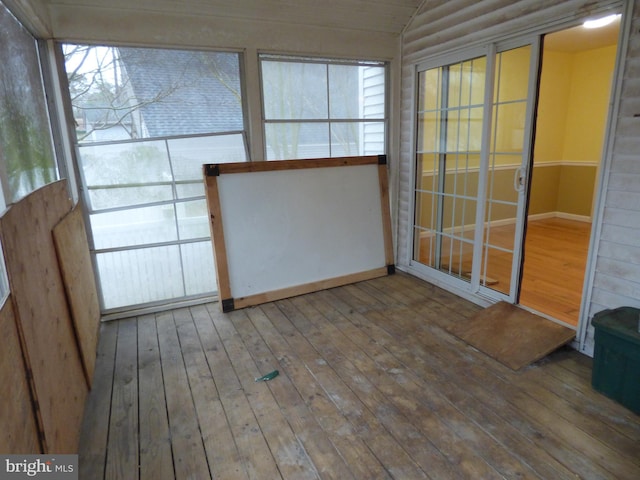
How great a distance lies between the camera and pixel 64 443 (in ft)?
5.38

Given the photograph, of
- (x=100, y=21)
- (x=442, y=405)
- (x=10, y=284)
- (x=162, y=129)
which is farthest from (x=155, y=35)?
(x=442, y=405)

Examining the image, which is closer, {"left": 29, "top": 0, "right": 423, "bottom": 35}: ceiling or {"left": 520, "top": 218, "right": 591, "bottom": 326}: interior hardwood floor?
{"left": 29, "top": 0, "right": 423, "bottom": 35}: ceiling

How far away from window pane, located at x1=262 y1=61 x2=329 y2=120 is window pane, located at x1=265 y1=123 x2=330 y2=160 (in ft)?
0.27

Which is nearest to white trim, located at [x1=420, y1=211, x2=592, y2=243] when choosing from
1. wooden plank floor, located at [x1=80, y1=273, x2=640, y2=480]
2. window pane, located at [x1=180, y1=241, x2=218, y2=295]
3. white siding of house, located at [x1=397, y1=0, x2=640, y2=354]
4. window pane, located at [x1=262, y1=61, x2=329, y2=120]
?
white siding of house, located at [x1=397, y1=0, x2=640, y2=354]

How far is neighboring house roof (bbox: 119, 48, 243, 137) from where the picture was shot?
9.85 ft

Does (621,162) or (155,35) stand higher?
(155,35)

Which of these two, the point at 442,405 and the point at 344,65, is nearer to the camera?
the point at 442,405

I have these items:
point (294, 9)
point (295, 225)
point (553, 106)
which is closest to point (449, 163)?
point (295, 225)

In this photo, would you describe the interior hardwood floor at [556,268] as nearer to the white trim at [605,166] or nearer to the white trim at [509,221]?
the white trim at [509,221]

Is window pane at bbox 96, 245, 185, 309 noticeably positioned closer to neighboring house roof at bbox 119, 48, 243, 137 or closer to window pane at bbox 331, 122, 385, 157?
neighboring house roof at bbox 119, 48, 243, 137

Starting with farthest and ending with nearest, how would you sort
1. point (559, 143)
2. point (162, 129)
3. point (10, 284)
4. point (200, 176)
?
point (559, 143)
point (200, 176)
point (162, 129)
point (10, 284)

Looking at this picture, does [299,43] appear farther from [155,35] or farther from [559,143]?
[559,143]

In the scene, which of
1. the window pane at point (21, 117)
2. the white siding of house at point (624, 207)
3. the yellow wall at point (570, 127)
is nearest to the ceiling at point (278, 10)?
the window pane at point (21, 117)

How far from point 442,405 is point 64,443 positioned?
1.79 meters
